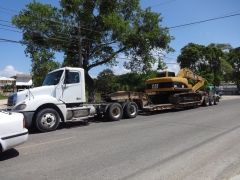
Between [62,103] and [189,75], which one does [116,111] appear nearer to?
[62,103]

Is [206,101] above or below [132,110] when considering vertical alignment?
above

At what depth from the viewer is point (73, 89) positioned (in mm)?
10336

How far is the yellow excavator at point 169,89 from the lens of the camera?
16.0m

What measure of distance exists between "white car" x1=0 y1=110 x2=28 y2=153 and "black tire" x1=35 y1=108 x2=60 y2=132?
10.3ft

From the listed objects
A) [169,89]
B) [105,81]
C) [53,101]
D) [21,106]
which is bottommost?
[21,106]

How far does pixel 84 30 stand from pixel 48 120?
46.8 ft

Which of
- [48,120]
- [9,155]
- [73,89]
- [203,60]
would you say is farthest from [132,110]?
[203,60]

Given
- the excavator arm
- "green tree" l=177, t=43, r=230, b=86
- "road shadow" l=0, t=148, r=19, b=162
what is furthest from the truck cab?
"green tree" l=177, t=43, r=230, b=86

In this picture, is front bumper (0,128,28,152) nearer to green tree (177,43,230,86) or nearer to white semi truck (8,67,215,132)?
white semi truck (8,67,215,132)

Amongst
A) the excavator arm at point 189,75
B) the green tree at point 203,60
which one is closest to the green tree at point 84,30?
the excavator arm at point 189,75

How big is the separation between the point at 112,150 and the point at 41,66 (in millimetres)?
14956

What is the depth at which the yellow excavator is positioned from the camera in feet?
52.6

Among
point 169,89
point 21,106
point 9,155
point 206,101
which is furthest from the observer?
point 206,101

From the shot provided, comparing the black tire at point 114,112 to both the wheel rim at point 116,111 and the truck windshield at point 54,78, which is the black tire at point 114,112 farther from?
the truck windshield at point 54,78
